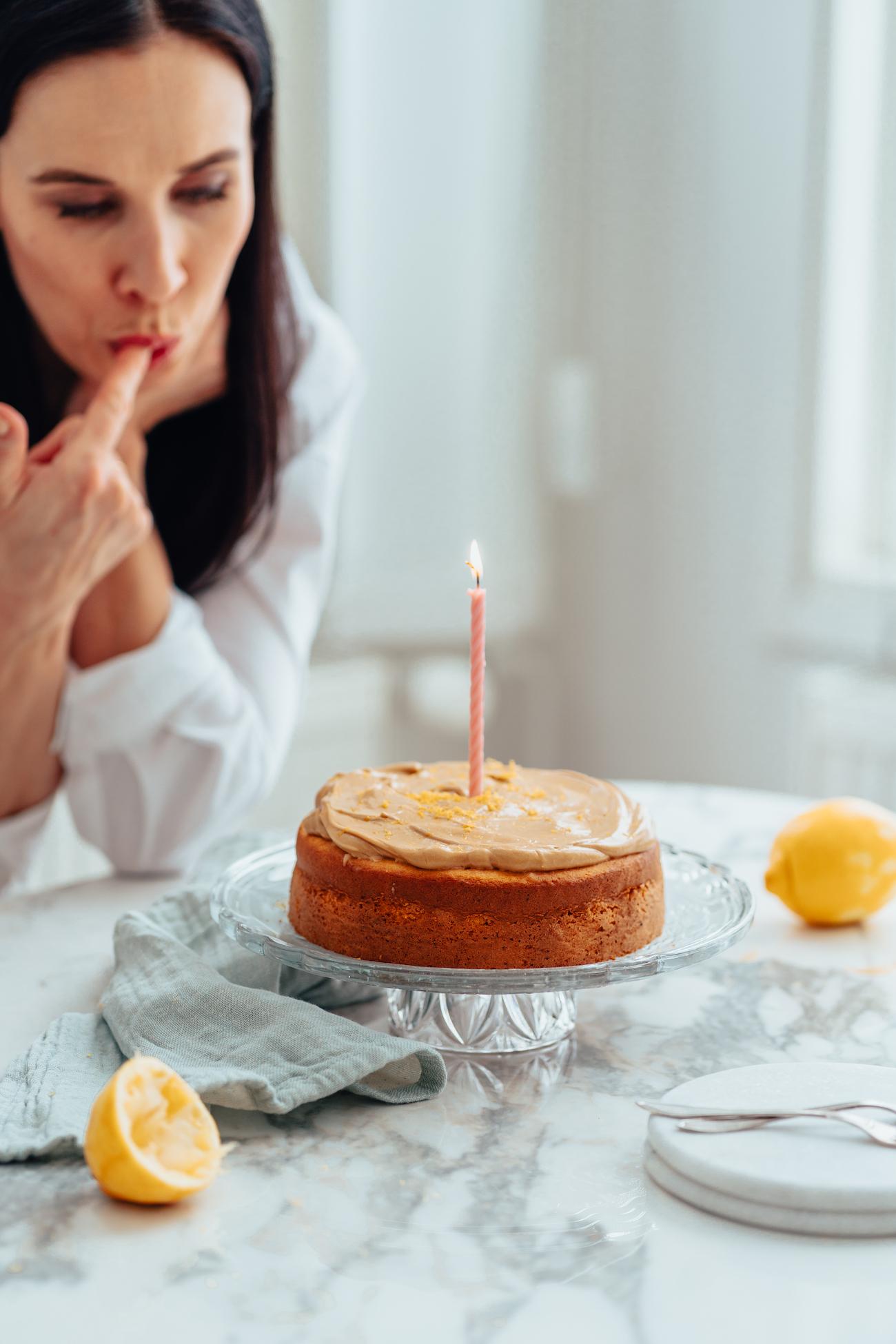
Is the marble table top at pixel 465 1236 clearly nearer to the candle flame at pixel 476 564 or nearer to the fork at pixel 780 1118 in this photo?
the fork at pixel 780 1118

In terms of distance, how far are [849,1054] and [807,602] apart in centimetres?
161

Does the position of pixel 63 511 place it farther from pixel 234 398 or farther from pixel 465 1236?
pixel 465 1236

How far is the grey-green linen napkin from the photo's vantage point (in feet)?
2.34

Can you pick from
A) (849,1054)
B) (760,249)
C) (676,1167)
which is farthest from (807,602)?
(676,1167)

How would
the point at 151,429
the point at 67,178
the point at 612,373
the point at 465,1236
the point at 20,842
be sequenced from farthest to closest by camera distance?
the point at 612,373
the point at 151,429
the point at 20,842
the point at 67,178
the point at 465,1236

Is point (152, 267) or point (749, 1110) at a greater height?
point (152, 267)

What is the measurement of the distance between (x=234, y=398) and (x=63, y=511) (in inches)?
13.8

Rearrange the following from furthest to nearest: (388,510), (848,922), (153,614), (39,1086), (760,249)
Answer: (388,510), (760,249), (153,614), (848,922), (39,1086)

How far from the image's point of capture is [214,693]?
1412mm

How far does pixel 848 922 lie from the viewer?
107 centimetres

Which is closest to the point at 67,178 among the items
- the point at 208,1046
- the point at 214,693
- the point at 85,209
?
the point at 85,209

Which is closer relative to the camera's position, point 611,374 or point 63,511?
point 63,511

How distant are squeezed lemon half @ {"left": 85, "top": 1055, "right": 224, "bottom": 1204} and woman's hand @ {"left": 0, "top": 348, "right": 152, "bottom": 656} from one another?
636mm

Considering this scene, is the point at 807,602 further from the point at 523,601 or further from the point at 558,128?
the point at 558,128
